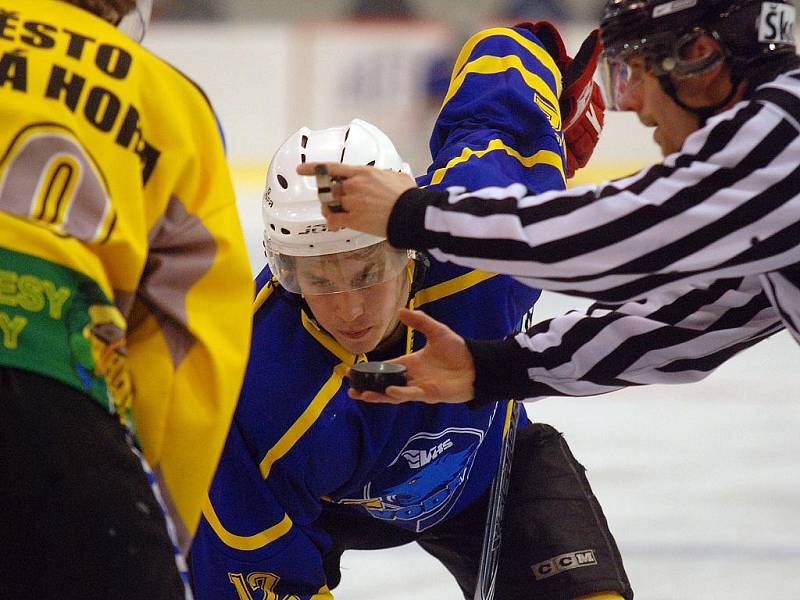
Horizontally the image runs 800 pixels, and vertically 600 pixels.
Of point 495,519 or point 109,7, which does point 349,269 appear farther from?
point 109,7

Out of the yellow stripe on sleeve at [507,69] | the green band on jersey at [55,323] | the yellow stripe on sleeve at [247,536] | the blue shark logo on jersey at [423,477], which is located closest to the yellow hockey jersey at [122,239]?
the green band on jersey at [55,323]

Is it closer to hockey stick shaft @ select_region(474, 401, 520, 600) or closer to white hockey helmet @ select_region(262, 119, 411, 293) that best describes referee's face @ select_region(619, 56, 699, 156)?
white hockey helmet @ select_region(262, 119, 411, 293)

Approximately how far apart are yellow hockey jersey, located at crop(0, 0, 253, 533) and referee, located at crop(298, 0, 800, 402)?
0.25 metres

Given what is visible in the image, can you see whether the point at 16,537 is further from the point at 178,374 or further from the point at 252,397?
the point at 252,397

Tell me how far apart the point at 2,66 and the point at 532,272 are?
621 mm

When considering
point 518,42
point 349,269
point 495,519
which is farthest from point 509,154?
point 495,519

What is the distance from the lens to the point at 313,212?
1891 millimetres

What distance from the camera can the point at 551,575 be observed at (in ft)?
6.88

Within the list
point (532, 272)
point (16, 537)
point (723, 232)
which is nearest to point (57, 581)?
point (16, 537)

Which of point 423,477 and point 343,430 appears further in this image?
point 423,477

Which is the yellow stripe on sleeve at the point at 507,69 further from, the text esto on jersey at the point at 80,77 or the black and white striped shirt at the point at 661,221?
the text esto on jersey at the point at 80,77

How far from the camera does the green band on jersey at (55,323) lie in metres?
1.11

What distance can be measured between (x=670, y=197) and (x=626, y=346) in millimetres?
491

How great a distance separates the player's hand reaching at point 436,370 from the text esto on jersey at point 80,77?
2.07 feet
